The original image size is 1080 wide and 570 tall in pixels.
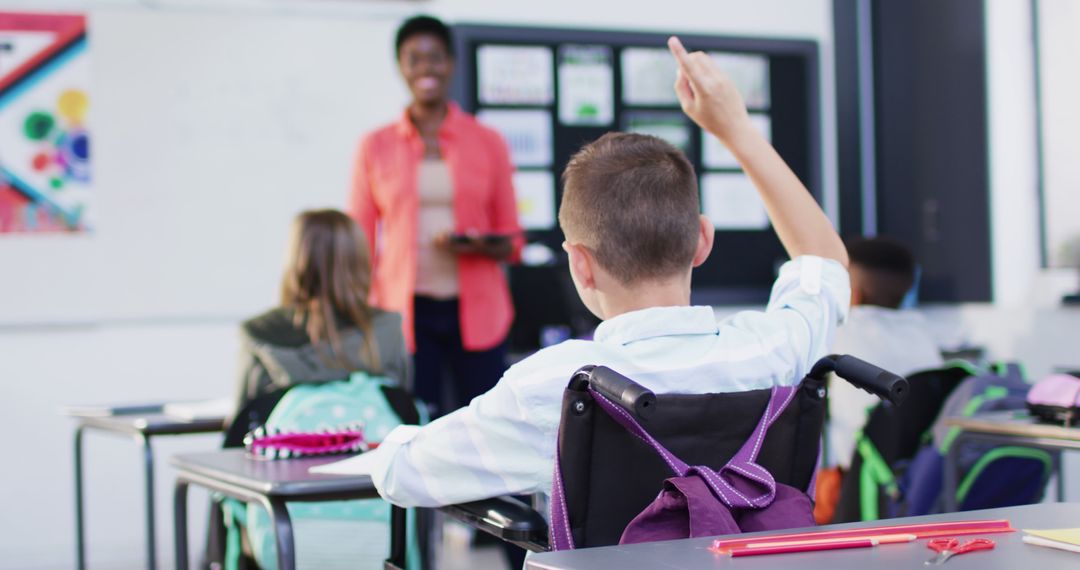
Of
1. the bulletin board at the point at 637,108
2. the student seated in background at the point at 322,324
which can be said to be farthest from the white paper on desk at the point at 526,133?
the student seated in background at the point at 322,324

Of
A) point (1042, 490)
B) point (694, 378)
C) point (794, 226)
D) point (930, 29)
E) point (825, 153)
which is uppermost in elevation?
point (930, 29)

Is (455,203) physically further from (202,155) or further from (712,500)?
(712,500)

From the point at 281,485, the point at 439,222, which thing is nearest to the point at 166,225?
the point at 439,222

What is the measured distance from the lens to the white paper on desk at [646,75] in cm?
545

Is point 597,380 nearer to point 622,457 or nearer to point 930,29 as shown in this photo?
point 622,457

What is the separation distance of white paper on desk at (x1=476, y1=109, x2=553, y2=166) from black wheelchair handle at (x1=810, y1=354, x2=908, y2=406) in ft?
13.2

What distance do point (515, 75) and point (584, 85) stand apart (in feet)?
1.09

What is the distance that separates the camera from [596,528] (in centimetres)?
122

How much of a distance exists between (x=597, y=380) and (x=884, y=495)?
5.68 ft

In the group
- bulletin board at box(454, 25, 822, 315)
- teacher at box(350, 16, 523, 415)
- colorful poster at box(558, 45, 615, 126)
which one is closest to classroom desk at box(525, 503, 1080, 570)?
teacher at box(350, 16, 523, 415)

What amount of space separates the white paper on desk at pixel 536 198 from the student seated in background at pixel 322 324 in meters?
2.55

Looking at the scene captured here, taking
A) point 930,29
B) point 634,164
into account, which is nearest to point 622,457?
point 634,164

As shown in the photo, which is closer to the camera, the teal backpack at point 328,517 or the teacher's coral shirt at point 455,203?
the teal backpack at point 328,517

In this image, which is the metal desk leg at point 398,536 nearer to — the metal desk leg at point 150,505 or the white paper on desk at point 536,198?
the metal desk leg at point 150,505
